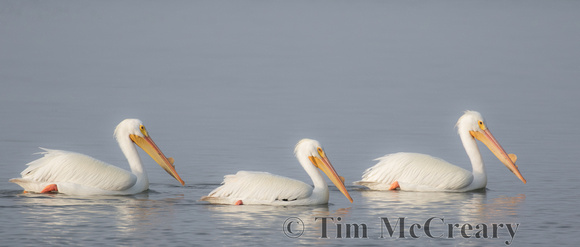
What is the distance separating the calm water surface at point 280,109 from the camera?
7676 millimetres

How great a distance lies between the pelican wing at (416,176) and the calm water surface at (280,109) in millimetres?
117

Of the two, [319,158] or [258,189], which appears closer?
[258,189]

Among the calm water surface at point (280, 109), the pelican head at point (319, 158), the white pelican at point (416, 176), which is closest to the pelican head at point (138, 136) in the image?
the calm water surface at point (280, 109)

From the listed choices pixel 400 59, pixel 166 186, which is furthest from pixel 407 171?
pixel 400 59

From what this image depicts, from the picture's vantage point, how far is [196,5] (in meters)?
43.4

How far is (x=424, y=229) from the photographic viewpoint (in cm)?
754

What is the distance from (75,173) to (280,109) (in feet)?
25.4

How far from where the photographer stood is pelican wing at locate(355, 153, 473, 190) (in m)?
9.37

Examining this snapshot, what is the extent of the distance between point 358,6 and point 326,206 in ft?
118

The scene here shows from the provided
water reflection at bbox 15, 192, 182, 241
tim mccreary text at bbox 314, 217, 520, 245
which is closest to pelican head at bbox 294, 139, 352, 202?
tim mccreary text at bbox 314, 217, 520, 245

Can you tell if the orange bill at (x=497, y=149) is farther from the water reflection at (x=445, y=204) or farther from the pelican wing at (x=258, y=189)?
the pelican wing at (x=258, y=189)

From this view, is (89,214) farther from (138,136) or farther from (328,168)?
(328,168)

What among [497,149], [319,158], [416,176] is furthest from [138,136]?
[497,149]

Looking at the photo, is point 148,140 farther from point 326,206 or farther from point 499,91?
point 499,91
